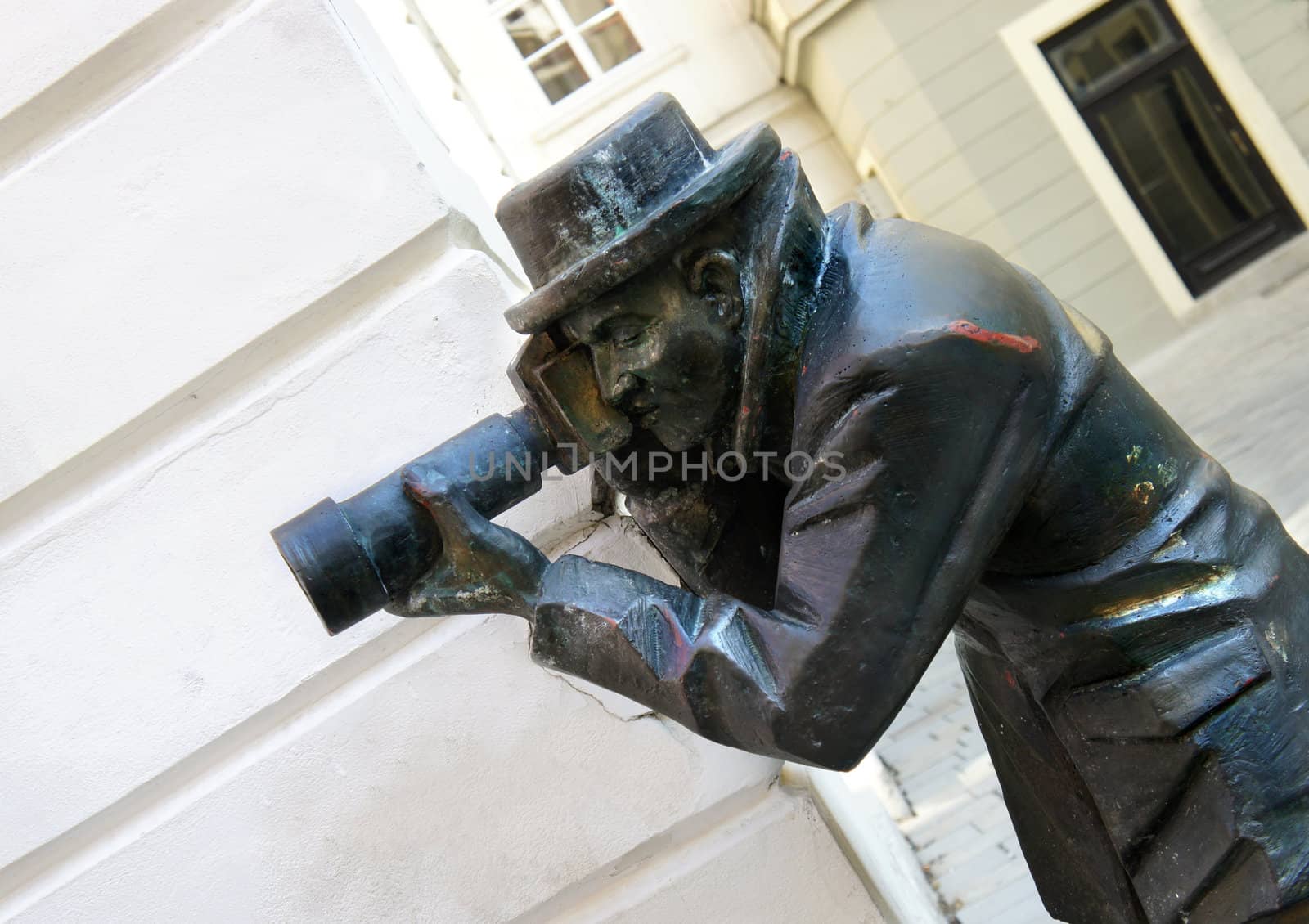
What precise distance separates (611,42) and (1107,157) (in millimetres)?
3773

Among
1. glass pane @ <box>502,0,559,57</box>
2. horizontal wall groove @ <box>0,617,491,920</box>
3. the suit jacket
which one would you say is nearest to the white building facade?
glass pane @ <box>502,0,559,57</box>

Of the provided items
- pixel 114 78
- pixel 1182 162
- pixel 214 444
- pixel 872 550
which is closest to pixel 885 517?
pixel 872 550

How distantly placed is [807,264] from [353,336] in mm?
858

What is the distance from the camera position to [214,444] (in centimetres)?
184

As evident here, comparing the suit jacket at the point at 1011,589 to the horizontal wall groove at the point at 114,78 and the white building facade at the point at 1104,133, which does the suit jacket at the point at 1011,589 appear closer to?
the horizontal wall groove at the point at 114,78

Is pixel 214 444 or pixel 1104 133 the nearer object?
pixel 214 444

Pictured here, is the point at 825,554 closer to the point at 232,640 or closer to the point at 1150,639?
the point at 1150,639

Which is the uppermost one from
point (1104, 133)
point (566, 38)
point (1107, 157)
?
point (566, 38)

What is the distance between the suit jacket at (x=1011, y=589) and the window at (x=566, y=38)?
754 cm

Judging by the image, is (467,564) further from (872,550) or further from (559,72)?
(559,72)

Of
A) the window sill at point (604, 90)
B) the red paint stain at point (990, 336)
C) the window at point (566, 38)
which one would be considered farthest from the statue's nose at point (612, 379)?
the window at point (566, 38)

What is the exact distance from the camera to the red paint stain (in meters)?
1.22

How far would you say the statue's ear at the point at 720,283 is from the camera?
4.33 feet

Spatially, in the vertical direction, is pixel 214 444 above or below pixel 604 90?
below
